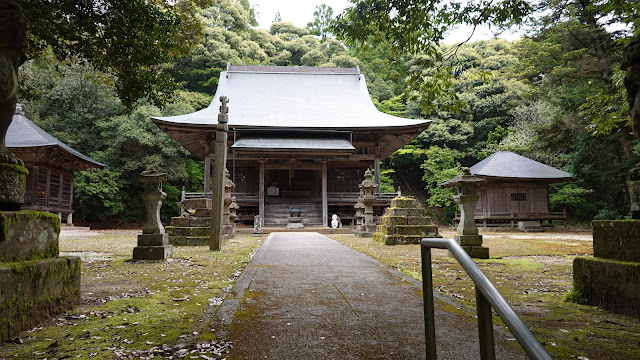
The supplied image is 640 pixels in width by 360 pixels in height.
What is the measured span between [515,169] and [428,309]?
19968mm

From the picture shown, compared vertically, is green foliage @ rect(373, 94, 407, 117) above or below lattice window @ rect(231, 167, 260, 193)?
above

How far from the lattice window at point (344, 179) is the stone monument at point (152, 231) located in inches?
548

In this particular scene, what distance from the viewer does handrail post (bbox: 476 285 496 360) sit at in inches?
42.6

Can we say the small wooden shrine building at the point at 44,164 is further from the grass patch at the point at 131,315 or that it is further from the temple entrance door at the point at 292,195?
the grass patch at the point at 131,315

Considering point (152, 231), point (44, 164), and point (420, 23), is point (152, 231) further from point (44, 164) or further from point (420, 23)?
point (44, 164)

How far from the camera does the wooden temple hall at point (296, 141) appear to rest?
16.1 metres

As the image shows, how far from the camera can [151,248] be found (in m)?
5.37

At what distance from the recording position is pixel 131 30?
4.78m

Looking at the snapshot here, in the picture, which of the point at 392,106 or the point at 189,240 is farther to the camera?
the point at 392,106

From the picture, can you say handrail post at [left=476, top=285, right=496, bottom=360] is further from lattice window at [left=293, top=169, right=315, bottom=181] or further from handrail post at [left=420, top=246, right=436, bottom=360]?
lattice window at [left=293, top=169, right=315, bottom=181]

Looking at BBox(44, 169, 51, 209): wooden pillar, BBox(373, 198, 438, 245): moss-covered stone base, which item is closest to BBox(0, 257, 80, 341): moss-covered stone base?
BBox(373, 198, 438, 245): moss-covered stone base

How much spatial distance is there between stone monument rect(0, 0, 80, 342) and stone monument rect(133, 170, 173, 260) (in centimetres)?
289

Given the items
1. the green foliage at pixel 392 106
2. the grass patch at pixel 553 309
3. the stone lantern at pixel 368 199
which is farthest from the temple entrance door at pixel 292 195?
the grass patch at pixel 553 309

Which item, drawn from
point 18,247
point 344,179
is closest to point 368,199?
point 344,179
